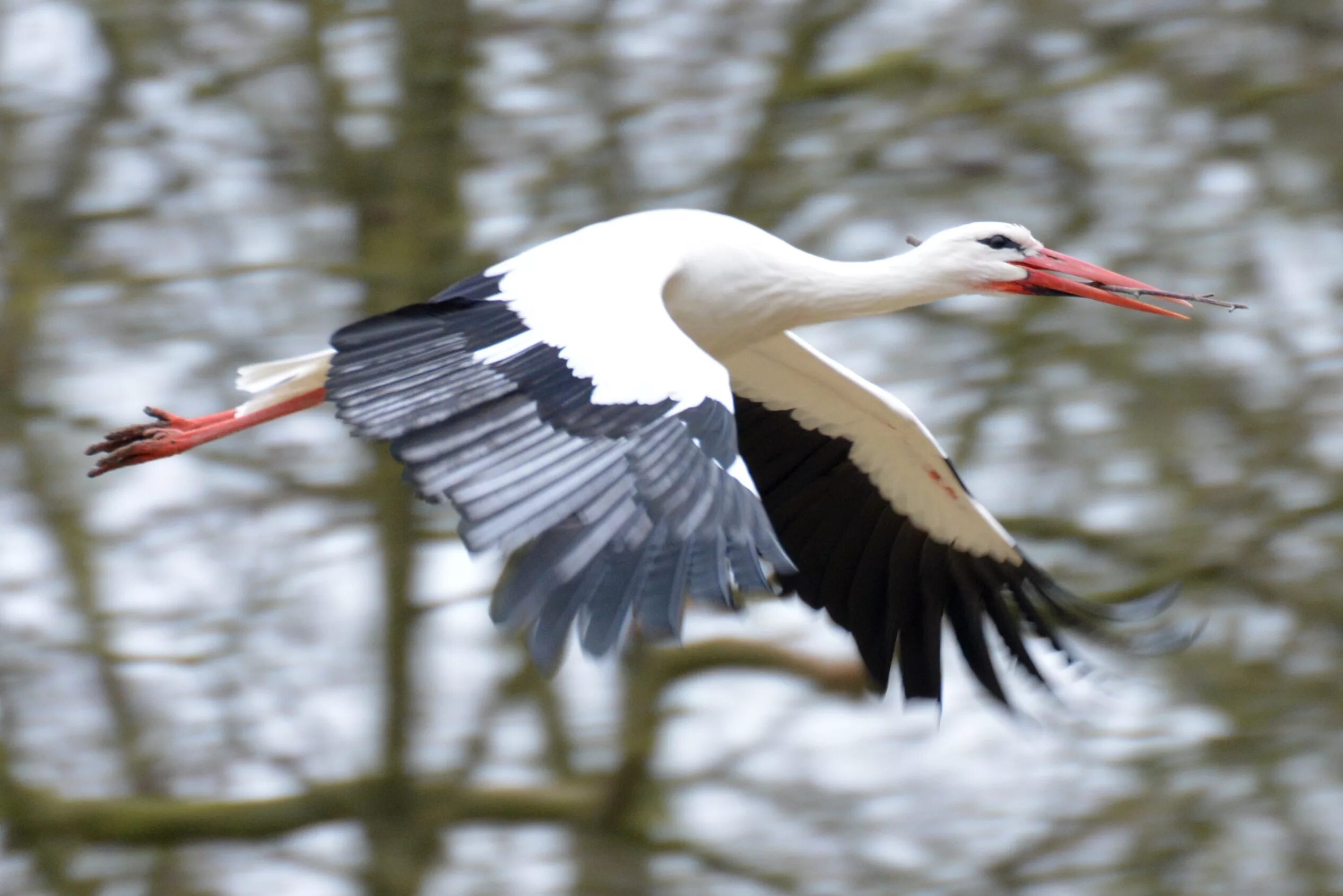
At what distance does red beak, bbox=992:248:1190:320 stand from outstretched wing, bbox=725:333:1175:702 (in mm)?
692

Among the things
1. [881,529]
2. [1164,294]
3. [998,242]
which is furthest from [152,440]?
[1164,294]

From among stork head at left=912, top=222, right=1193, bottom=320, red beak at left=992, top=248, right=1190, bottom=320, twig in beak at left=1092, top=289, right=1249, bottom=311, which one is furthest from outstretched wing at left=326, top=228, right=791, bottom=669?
twig in beak at left=1092, top=289, right=1249, bottom=311

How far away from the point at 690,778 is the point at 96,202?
4.40 metres

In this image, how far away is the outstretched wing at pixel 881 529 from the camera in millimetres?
8867

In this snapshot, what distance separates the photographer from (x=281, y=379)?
8.26 m

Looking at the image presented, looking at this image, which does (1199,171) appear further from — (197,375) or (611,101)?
(197,375)

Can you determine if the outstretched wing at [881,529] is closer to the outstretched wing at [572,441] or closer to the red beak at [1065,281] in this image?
the red beak at [1065,281]

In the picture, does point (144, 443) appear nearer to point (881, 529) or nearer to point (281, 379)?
point (281, 379)

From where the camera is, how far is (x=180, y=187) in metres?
11.7

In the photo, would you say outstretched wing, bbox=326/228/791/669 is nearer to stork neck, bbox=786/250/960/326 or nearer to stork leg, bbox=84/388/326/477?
stork neck, bbox=786/250/960/326

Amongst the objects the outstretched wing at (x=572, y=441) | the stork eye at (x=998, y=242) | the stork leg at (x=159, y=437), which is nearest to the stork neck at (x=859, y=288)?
the stork eye at (x=998, y=242)

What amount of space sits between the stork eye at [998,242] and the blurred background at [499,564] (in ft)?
8.06

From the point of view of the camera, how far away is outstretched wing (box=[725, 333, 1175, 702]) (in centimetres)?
887

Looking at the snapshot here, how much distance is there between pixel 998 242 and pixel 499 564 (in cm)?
315
